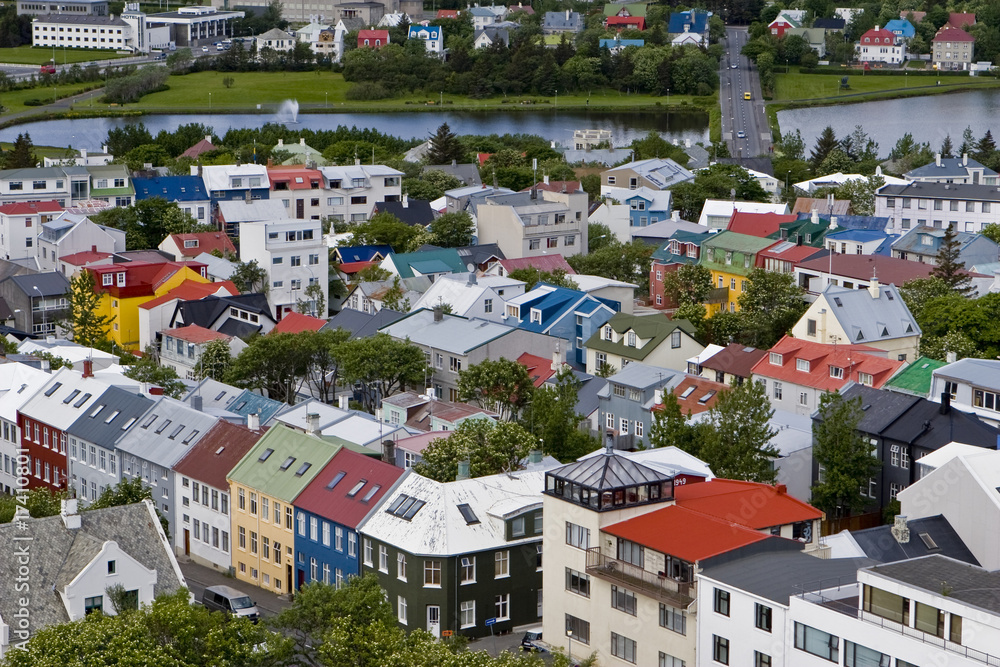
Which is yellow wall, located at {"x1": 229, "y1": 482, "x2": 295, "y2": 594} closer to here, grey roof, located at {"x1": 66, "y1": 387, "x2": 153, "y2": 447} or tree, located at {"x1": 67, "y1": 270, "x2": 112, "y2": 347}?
grey roof, located at {"x1": 66, "y1": 387, "x2": 153, "y2": 447}

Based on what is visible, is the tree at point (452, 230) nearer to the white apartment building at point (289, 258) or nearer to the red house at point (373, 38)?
the white apartment building at point (289, 258)

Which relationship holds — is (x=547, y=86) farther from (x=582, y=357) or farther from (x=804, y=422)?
(x=804, y=422)

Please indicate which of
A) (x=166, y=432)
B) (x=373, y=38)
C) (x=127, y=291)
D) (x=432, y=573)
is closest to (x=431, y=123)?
(x=373, y=38)

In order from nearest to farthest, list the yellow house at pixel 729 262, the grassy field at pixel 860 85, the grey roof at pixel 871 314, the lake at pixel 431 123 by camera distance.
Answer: the grey roof at pixel 871 314 → the yellow house at pixel 729 262 → the lake at pixel 431 123 → the grassy field at pixel 860 85

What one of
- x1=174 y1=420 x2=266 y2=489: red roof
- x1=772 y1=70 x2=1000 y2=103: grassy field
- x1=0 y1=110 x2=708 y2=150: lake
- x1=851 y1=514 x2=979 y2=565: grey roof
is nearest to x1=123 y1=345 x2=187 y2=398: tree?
x1=174 y1=420 x2=266 y2=489: red roof

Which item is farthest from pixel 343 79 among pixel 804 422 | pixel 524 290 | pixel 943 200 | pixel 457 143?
pixel 804 422

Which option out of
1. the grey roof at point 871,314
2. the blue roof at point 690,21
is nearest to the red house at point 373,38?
the blue roof at point 690,21
